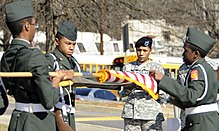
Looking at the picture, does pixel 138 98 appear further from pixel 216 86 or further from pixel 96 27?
→ pixel 96 27

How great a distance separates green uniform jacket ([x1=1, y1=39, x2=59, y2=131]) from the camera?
5566 mm

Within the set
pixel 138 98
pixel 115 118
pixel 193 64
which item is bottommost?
pixel 115 118

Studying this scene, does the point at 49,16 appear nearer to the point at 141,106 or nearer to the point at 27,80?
the point at 141,106

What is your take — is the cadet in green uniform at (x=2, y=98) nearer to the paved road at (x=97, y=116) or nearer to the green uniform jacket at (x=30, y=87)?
the green uniform jacket at (x=30, y=87)

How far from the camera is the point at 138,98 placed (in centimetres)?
852

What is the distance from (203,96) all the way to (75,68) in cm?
152

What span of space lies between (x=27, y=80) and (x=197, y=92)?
1.98m

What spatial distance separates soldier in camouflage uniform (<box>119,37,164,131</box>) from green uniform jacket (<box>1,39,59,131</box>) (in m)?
2.60

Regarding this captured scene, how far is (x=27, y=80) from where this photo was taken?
5.62 m

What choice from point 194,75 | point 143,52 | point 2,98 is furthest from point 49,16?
point 2,98

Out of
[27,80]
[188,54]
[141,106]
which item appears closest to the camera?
[27,80]

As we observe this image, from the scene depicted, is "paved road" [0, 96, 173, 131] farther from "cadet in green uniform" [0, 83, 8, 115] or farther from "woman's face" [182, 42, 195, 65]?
"cadet in green uniform" [0, 83, 8, 115]

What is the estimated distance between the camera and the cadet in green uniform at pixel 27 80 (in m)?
5.58

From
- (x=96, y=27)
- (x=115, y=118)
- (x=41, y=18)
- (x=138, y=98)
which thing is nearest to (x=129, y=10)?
(x=96, y=27)
